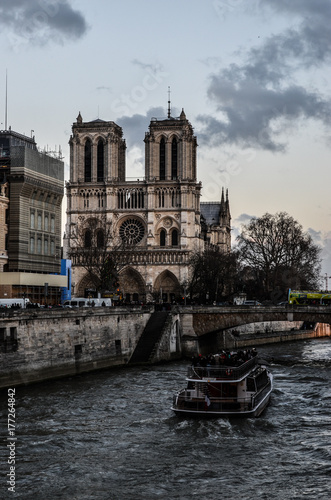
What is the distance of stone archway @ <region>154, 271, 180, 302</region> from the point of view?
106 meters

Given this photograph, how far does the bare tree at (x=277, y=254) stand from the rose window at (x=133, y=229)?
18.7 m

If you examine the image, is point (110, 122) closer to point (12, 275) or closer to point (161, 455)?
point (12, 275)

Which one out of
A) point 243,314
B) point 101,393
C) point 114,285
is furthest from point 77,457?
point 114,285

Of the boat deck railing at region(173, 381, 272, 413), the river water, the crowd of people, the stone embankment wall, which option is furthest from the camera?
the stone embankment wall

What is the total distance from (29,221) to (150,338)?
16542 millimetres

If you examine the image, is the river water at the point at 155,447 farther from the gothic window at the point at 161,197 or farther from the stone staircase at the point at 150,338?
the gothic window at the point at 161,197

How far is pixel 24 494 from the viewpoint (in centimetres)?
2202

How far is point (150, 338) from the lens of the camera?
53.1 m

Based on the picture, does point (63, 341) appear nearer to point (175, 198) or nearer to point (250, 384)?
point (250, 384)

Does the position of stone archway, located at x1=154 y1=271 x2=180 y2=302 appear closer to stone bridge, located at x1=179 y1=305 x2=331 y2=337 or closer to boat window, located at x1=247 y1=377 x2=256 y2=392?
stone bridge, located at x1=179 y1=305 x2=331 y2=337

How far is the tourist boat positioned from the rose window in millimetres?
73808

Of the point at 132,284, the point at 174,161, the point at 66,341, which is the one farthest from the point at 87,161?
the point at 66,341

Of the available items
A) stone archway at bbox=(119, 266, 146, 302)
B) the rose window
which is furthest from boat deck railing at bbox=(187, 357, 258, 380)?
the rose window

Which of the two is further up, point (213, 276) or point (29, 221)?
point (29, 221)
